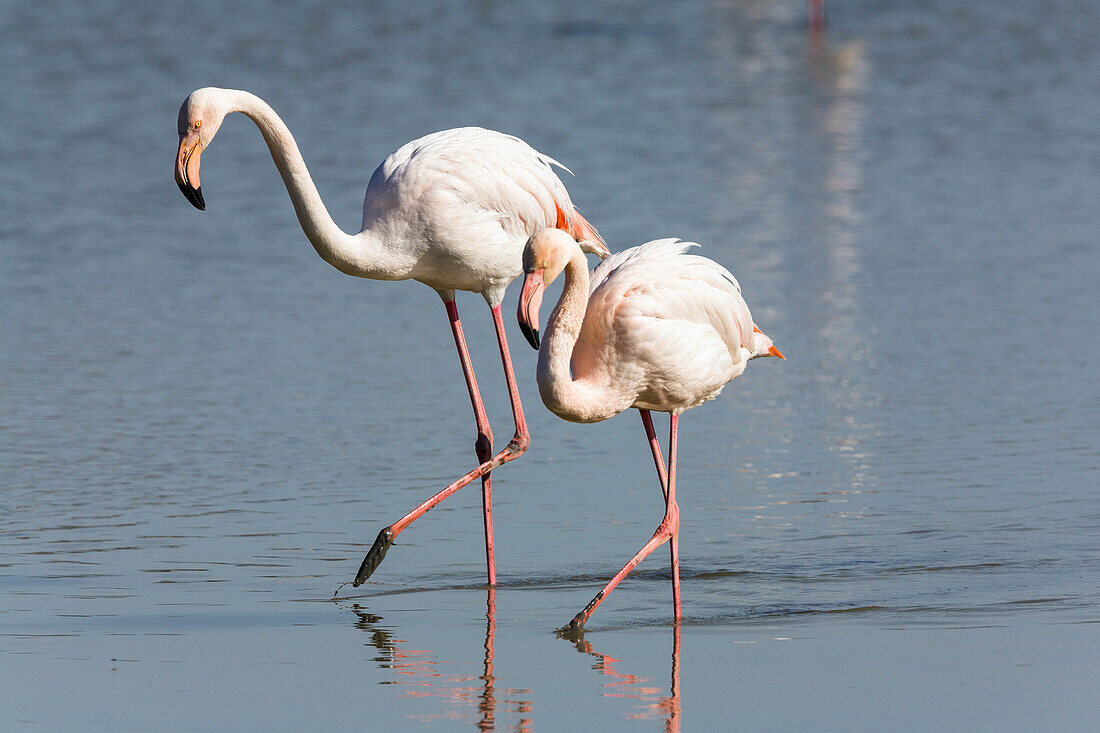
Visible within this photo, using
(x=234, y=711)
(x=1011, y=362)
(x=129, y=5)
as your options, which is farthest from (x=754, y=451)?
(x=129, y=5)

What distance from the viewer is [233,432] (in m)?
7.60

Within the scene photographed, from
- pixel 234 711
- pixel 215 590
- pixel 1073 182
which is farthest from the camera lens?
pixel 1073 182

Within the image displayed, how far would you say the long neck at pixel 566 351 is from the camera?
517cm

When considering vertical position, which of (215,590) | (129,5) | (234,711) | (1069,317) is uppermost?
(234,711)

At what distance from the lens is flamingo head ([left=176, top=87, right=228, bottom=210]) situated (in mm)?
5742

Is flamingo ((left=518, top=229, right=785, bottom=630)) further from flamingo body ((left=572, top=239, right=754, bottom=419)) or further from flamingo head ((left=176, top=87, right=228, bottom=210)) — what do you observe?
flamingo head ((left=176, top=87, right=228, bottom=210))

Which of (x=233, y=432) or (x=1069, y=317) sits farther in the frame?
(x=1069, y=317)

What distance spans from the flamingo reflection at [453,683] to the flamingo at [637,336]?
0.49 m

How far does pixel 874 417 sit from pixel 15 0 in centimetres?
2086

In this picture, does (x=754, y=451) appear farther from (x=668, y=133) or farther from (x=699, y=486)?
(x=668, y=133)

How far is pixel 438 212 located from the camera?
6109 millimetres

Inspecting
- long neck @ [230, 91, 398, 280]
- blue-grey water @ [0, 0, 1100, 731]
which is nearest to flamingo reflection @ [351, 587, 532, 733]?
blue-grey water @ [0, 0, 1100, 731]

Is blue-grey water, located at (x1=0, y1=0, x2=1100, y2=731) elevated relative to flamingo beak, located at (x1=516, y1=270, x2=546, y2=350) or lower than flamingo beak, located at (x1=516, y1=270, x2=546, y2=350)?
lower

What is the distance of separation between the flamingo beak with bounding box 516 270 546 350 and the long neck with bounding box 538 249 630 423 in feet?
0.27
